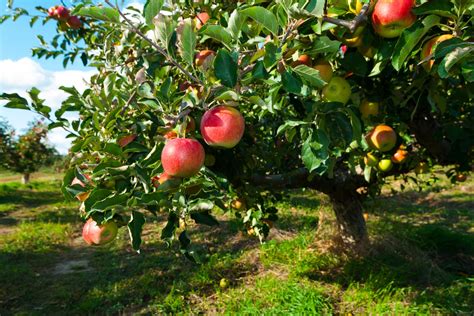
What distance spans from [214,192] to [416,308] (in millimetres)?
2819

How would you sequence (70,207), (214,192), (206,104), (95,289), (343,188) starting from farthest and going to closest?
(70,207), (95,289), (343,188), (214,192), (206,104)

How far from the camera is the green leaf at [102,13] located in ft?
3.26

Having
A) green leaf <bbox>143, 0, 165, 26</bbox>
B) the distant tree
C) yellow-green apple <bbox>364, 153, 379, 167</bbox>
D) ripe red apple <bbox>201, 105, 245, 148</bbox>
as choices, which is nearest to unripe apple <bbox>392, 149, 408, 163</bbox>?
yellow-green apple <bbox>364, 153, 379, 167</bbox>

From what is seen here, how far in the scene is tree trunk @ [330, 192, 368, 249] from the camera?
14.4 feet

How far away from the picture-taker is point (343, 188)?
157 inches

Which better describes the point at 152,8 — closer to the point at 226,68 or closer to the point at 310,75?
the point at 226,68

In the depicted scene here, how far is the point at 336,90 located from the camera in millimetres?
1217

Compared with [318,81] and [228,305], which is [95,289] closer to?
[228,305]

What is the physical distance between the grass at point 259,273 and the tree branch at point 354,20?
2849 mm

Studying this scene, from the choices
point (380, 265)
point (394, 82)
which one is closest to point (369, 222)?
point (380, 265)

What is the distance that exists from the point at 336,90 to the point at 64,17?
2670mm

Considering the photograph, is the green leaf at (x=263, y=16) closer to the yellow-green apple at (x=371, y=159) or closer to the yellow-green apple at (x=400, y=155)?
the yellow-green apple at (x=371, y=159)

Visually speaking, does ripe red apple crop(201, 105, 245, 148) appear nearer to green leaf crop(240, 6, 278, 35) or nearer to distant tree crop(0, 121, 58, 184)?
green leaf crop(240, 6, 278, 35)

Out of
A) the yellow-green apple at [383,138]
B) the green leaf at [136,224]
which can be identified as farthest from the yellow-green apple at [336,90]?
the yellow-green apple at [383,138]
